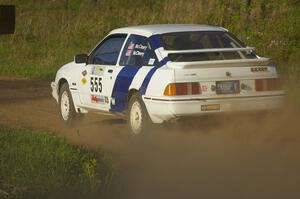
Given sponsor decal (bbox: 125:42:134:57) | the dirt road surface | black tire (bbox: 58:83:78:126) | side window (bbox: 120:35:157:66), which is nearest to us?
the dirt road surface

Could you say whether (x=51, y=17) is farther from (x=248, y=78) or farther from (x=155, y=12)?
(x=248, y=78)

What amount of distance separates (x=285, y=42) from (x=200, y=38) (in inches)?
331

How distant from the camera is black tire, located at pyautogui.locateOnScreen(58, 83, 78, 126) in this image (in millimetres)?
13688

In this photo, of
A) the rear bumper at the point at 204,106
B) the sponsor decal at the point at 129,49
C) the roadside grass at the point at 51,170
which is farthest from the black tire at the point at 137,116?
the roadside grass at the point at 51,170

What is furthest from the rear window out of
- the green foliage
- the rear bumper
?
the green foliage

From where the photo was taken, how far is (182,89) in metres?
10.9

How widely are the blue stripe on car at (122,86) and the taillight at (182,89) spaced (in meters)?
0.95

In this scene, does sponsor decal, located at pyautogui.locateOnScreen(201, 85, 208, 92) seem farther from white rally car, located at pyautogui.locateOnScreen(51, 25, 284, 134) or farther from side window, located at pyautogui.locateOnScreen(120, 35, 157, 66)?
side window, located at pyautogui.locateOnScreen(120, 35, 157, 66)

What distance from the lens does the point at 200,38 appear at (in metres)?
12.0

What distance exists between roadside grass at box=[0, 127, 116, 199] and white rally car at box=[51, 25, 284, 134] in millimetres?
1284

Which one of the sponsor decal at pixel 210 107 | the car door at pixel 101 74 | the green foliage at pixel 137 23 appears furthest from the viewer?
the green foliage at pixel 137 23

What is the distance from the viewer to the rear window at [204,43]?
1173 cm

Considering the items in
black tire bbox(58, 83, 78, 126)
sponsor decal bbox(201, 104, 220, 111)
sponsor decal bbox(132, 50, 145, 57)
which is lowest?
black tire bbox(58, 83, 78, 126)

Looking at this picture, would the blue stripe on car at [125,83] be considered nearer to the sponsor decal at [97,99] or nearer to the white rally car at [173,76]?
the white rally car at [173,76]
